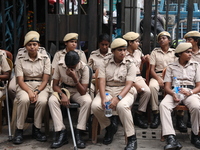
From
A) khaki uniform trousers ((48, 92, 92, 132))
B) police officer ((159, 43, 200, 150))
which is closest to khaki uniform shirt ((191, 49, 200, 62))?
police officer ((159, 43, 200, 150))

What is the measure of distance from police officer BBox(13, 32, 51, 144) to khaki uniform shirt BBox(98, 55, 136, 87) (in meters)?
0.93

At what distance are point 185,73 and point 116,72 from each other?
41.9 inches

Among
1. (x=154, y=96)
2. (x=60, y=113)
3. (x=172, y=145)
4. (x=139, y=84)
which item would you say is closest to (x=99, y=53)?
(x=139, y=84)

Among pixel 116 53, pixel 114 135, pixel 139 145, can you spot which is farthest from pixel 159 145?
pixel 116 53

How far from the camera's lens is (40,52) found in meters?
5.89

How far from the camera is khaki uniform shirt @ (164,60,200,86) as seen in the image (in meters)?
5.17

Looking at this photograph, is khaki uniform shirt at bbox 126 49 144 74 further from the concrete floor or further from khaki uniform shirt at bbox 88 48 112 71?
the concrete floor

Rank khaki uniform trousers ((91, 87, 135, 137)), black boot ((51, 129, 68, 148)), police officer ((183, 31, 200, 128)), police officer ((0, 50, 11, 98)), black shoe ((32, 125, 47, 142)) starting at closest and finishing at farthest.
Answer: khaki uniform trousers ((91, 87, 135, 137))
black boot ((51, 129, 68, 148))
black shoe ((32, 125, 47, 142))
police officer ((0, 50, 11, 98))
police officer ((183, 31, 200, 128))

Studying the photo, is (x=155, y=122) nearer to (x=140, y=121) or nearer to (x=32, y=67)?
(x=140, y=121)

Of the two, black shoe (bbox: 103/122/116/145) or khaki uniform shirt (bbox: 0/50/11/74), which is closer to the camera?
black shoe (bbox: 103/122/116/145)

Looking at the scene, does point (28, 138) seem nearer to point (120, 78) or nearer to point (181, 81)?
point (120, 78)

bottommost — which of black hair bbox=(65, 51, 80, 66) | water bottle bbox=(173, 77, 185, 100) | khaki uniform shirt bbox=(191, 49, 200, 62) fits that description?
water bottle bbox=(173, 77, 185, 100)

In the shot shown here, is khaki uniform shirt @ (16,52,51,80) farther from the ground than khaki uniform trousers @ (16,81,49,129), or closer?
farther from the ground

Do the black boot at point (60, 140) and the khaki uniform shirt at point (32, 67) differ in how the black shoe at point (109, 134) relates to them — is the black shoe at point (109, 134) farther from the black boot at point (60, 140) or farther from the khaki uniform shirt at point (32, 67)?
the khaki uniform shirt at point (32, 67)
